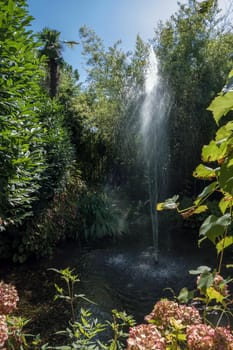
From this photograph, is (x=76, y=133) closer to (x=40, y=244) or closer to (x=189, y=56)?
(x=189, y=56)

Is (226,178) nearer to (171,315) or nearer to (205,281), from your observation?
(205,281)

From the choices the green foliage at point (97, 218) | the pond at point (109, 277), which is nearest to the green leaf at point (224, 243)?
the pond at point (109, 277)

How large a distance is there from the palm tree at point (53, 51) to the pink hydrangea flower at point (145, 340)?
7009 mm

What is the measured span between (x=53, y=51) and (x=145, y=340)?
24.9 ft

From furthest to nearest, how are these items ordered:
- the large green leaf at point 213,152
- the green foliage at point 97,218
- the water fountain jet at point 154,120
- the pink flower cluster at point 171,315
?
the water fountain jet at point 154,120 < the green foliage at point 97,218 < the pink flower cluster at point 171,315 < the large green leaf at point 213,152

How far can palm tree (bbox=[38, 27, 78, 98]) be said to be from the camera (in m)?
7.10

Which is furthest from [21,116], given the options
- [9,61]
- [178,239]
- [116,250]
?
[178,239]

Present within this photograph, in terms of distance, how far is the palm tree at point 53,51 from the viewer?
280 inches

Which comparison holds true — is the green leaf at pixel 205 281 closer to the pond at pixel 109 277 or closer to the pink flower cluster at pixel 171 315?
the pink flower cluster at pixel 171 315

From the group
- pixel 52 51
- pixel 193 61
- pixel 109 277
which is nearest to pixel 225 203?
pixel 109 277

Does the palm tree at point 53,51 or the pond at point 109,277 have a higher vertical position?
the palm tree at point 53,51

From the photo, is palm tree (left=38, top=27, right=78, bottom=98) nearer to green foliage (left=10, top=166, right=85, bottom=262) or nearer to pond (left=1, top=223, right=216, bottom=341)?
green foliage (left=10, top=166, right=85, bottom=262)

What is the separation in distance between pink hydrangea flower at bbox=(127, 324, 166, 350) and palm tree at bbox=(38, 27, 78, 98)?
701 cm

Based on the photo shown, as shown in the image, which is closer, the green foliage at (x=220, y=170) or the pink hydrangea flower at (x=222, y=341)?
the green foliage at (x=220, y=170)
